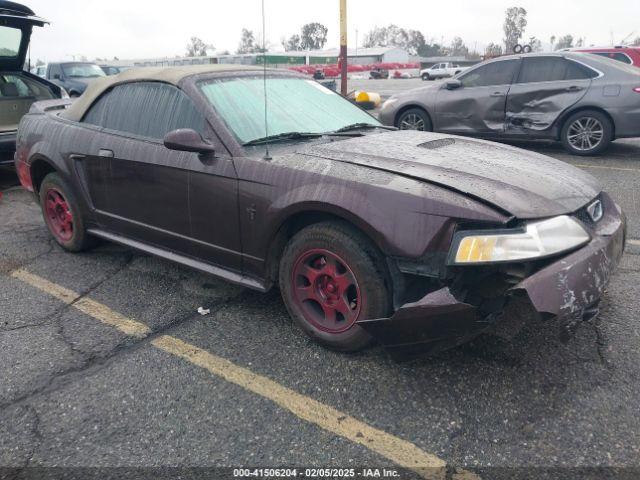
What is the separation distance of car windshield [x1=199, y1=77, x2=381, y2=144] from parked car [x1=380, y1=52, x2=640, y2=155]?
4801mm

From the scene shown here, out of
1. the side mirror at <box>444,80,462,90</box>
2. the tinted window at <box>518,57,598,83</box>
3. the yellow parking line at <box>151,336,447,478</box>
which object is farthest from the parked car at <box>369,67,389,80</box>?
the yellow parking line at <box>151,336,447,478</box>

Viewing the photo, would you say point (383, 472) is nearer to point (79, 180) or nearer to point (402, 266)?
point (402, 266)

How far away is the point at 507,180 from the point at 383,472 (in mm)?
1513

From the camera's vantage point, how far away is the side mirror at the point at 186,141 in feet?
9.36

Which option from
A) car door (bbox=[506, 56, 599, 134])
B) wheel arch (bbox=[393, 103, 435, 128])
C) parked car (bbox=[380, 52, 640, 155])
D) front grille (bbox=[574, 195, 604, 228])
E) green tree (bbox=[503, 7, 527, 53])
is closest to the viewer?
front grille (bbox=[574, 195, 604, 228])

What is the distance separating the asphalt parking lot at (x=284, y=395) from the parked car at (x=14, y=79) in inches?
179

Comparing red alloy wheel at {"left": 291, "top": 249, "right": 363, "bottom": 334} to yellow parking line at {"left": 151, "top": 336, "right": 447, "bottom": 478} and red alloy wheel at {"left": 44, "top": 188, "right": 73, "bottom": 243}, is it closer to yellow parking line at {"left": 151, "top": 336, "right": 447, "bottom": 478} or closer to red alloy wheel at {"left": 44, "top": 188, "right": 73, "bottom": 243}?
yellow parking line at {"left": 151, "top": 336, "right": 447, "bottom": 478}

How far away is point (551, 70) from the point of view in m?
A: 7.63

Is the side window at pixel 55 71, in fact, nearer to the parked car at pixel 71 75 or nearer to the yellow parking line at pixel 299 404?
the parked car at pixel 71 75

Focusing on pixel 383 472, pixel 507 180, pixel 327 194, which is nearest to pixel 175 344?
pixel 327 194

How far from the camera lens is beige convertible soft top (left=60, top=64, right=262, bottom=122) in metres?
3.36

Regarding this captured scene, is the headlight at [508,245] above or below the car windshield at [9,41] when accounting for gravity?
below

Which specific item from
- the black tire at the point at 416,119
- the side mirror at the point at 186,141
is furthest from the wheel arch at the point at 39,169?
the black tire at the point at 416,119

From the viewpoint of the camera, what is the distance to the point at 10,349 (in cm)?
286
